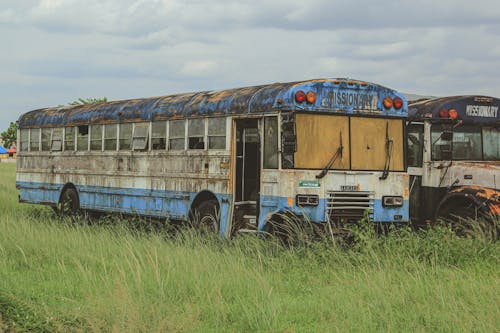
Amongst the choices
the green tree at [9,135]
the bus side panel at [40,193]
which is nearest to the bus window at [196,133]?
the bus side panel at [40,193]

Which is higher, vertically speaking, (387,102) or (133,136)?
(387,102)

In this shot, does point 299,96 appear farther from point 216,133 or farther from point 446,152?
point 446,152

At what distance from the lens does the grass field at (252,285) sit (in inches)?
270

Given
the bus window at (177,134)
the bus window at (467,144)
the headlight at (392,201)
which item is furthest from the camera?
the bus window at (177,134)

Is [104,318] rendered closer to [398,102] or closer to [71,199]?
[398,102]

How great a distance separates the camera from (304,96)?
36.7 feet

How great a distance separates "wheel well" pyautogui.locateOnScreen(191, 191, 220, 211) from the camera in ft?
42.2

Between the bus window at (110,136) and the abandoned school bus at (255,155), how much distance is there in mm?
26

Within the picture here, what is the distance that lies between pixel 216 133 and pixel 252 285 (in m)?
4.93

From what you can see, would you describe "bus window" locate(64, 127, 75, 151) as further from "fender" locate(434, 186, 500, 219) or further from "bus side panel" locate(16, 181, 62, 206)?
"fender" locate(434, 186, 500, 219)

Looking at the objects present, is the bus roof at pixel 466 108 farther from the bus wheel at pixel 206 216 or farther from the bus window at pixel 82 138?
the bus window at pixel 82 138

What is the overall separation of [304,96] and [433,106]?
306 centimetres

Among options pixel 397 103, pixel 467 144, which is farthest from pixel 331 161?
pixel 467 144

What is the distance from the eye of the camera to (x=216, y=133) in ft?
42.0
